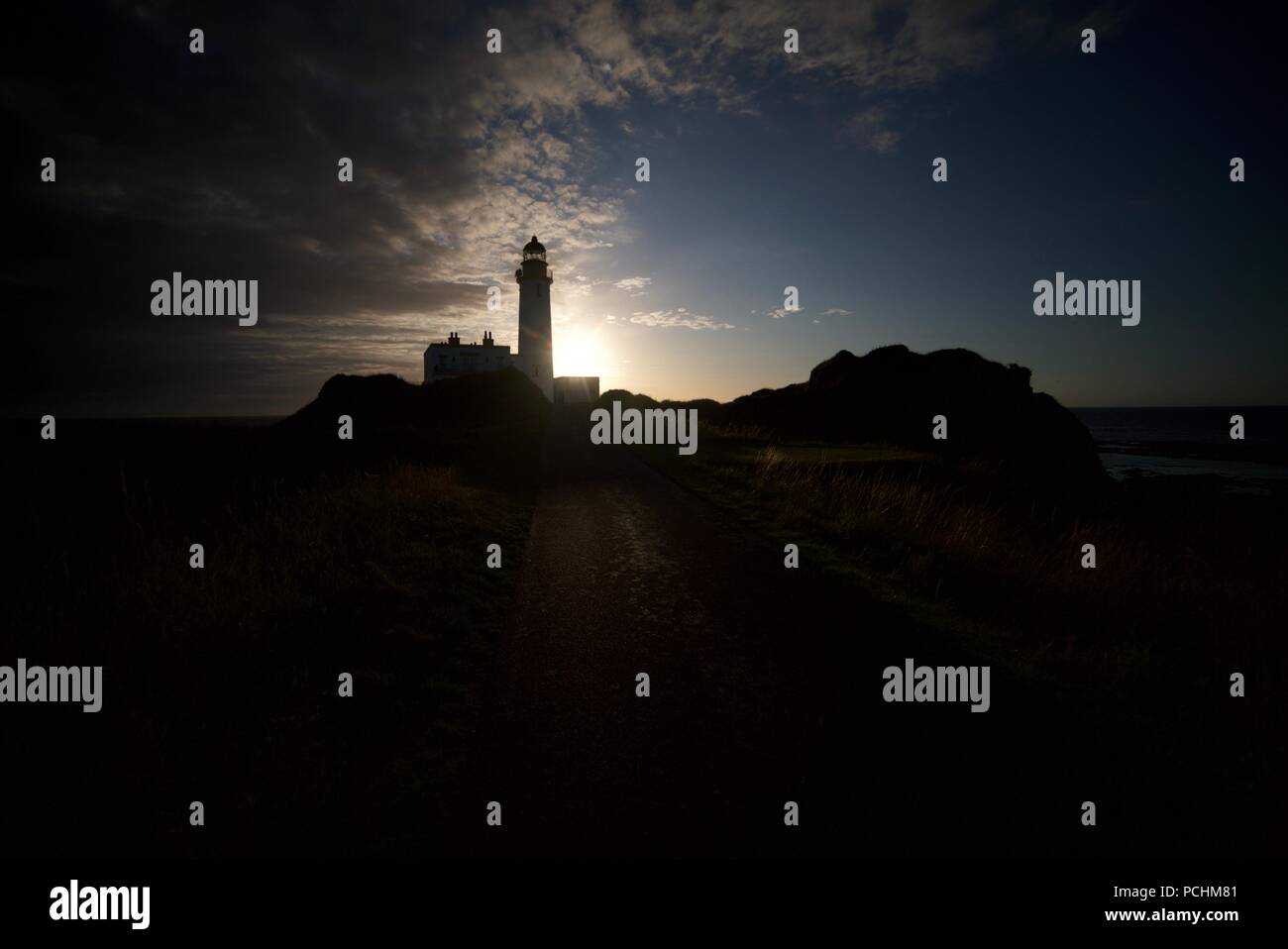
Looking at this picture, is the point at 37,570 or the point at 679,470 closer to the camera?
the point at 37,570

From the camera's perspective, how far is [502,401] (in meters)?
50.6

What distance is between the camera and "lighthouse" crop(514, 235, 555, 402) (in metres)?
56.4

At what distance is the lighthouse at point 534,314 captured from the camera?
56438 mm

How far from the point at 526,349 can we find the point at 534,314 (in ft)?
12.8

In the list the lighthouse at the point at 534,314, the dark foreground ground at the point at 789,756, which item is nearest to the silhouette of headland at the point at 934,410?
the lighthouse at the point at 534,314

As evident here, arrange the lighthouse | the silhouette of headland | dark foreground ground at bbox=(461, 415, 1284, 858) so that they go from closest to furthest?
dark foreground ground at bbox=(461, 415, 1284, 858)
the silhouette of headland
the lighthouse

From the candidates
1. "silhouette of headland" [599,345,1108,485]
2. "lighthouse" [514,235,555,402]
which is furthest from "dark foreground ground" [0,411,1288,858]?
"lighthouse" [514,235,555,402]

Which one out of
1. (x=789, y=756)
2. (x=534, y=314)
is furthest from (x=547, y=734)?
(x=534, y=314)

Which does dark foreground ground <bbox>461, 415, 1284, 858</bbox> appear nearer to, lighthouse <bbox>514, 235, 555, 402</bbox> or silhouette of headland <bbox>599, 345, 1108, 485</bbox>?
silhouette of headland <bbox>599, 345, 1108, 485</bbox>

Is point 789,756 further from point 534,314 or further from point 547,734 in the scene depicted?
point 534,314

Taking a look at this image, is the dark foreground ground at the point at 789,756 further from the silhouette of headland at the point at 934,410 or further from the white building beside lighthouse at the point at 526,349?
the white building beside lighthouse at the point at 526,349

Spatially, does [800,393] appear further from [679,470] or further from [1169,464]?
[1169,464]
